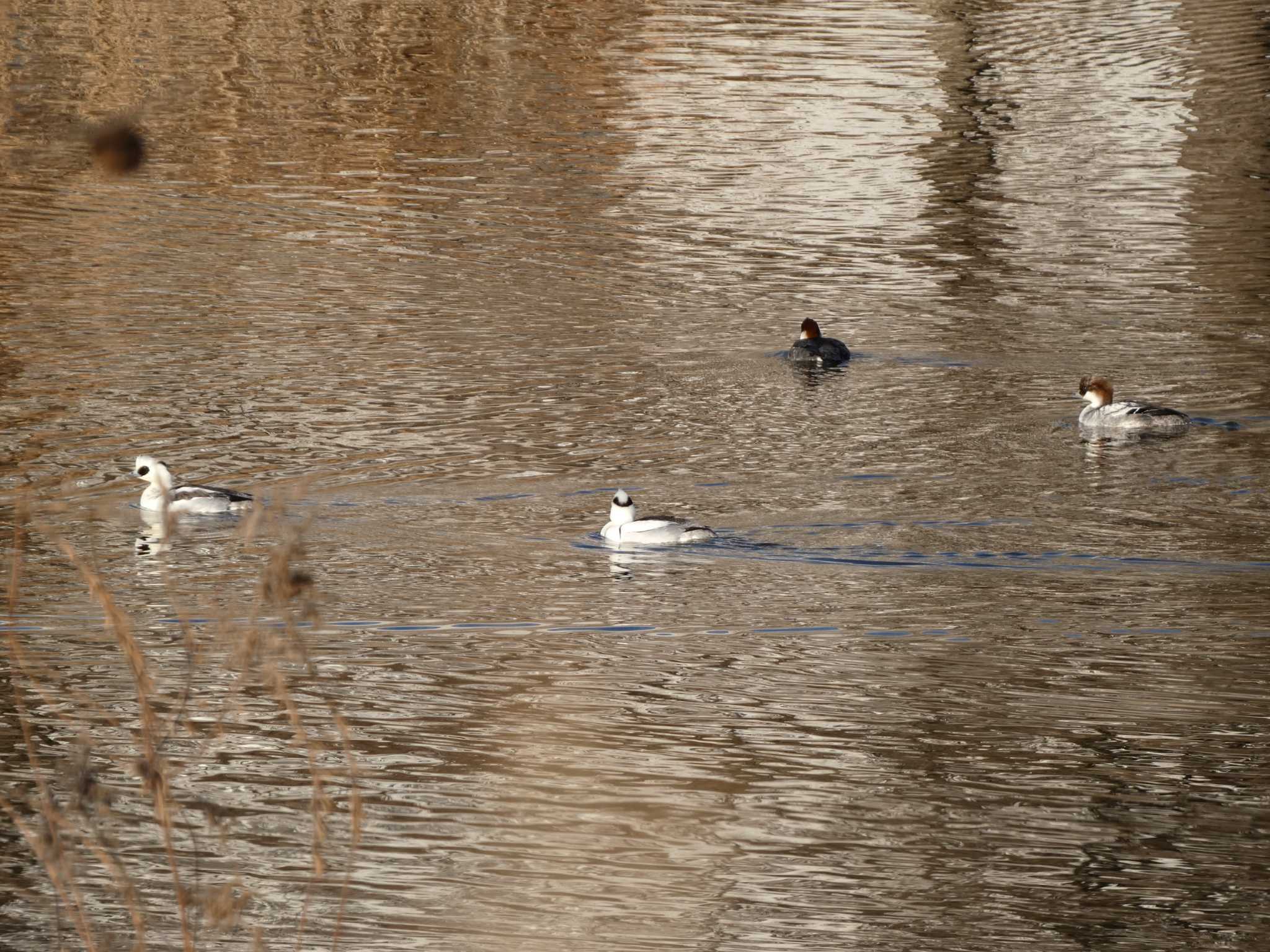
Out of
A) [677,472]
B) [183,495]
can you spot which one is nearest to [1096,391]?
[677,472]

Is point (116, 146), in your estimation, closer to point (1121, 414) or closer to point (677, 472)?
point (677, 472)

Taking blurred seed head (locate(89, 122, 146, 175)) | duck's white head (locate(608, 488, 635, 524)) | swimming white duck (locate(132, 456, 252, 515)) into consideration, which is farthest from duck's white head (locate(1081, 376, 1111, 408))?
blurred seed head (locate(89, 122, 146, 175))

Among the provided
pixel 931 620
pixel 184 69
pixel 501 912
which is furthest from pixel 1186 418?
pixel 184 69

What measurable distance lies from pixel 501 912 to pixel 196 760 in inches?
90.1

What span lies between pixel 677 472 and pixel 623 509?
6.57 ft

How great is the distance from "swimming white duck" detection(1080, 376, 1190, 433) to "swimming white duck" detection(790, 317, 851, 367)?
2458 millimetres

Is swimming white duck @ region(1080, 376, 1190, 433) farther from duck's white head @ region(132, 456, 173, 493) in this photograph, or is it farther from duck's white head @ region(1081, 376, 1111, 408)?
duck's white head @ region(132, 456, 173, 493)

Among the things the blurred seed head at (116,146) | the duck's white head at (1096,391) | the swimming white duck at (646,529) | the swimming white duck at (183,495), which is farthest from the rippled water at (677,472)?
the blurred seed head at (116,146)

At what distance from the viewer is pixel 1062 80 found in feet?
111

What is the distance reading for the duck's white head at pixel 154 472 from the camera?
14320 millimetres

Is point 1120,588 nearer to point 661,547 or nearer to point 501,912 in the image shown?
point 661,547

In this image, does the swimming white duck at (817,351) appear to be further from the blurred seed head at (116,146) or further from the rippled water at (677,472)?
the blurred seed head at (116,146)

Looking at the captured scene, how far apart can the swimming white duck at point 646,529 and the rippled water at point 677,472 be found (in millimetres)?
129

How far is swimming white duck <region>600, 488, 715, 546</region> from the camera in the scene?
43.5ft
